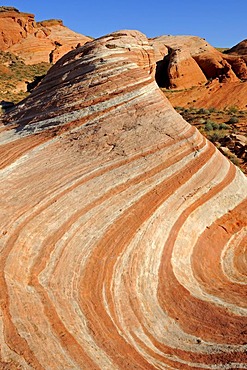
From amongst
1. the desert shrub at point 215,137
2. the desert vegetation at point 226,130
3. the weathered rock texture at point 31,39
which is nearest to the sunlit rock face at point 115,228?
the desert vegetation at point 226,130

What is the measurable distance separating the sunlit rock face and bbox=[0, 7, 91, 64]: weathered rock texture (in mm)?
52011

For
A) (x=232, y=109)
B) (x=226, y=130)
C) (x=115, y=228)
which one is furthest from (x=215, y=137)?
(x=115, y=228)

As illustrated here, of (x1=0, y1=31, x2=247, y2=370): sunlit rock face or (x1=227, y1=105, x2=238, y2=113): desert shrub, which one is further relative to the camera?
(x1=227, y1=105, x2=238, y2=113): desert shrub

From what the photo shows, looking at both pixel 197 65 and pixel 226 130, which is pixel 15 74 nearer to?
pixel 197 65

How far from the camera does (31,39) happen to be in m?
62.3

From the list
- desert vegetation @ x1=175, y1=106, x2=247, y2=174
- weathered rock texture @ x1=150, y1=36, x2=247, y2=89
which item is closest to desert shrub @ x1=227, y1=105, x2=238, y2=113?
desert vegetation @ x1=175, y1=106, x2=247, y2=174

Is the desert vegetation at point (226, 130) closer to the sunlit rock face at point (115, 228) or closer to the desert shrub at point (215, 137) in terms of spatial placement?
the desert shrub at point (215, 137)

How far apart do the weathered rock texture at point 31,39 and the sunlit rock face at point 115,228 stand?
52.0 meters

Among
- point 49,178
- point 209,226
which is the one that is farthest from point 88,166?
point 209,226

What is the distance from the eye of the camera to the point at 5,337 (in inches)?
167

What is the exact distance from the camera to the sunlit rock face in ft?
15.4

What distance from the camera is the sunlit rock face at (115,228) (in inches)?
185

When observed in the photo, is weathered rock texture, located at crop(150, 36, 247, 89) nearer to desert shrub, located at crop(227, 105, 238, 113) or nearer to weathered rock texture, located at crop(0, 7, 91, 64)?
desert shrub, located at crop(227, 105, 238, 113)

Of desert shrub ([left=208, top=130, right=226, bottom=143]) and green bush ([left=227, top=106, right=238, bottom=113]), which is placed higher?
green bush ([left=227, top=106, right=238, bottom=113])
